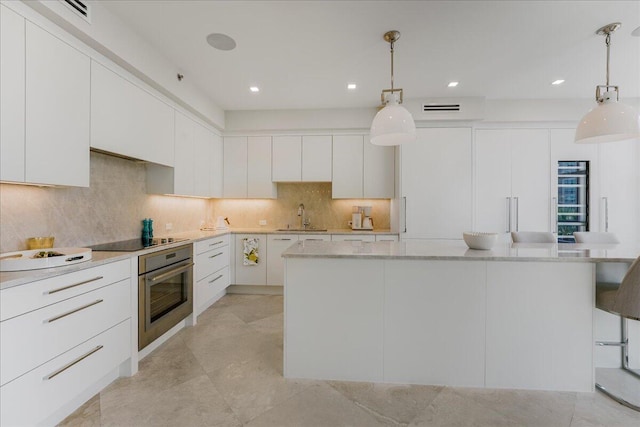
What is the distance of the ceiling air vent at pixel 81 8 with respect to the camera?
1.86 m

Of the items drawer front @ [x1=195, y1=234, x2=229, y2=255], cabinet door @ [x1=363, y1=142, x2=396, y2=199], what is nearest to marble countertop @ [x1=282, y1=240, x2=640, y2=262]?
drawer front @ [x1=195, y1=234, x2=229, y2=255]

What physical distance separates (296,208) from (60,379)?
11.3ft

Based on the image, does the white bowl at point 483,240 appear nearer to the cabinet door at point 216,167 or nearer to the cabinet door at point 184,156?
the cabinet door at point 184,156

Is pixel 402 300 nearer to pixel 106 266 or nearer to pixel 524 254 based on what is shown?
pixel 524 254

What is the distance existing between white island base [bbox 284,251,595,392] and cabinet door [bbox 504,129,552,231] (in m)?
2.32

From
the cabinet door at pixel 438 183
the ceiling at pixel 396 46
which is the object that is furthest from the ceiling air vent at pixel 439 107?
the cabinet door at pixel 438 183

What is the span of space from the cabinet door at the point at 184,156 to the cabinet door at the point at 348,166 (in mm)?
1951

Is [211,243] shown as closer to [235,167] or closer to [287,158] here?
[235,167]

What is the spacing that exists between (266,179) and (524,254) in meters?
3.41

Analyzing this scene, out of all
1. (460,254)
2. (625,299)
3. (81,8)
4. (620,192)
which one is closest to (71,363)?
(81,8)

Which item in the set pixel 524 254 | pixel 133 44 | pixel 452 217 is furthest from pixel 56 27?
pixel 452 217

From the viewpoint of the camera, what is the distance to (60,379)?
5.32ft

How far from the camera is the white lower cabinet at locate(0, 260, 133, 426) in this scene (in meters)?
1.39

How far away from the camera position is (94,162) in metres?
2.54
